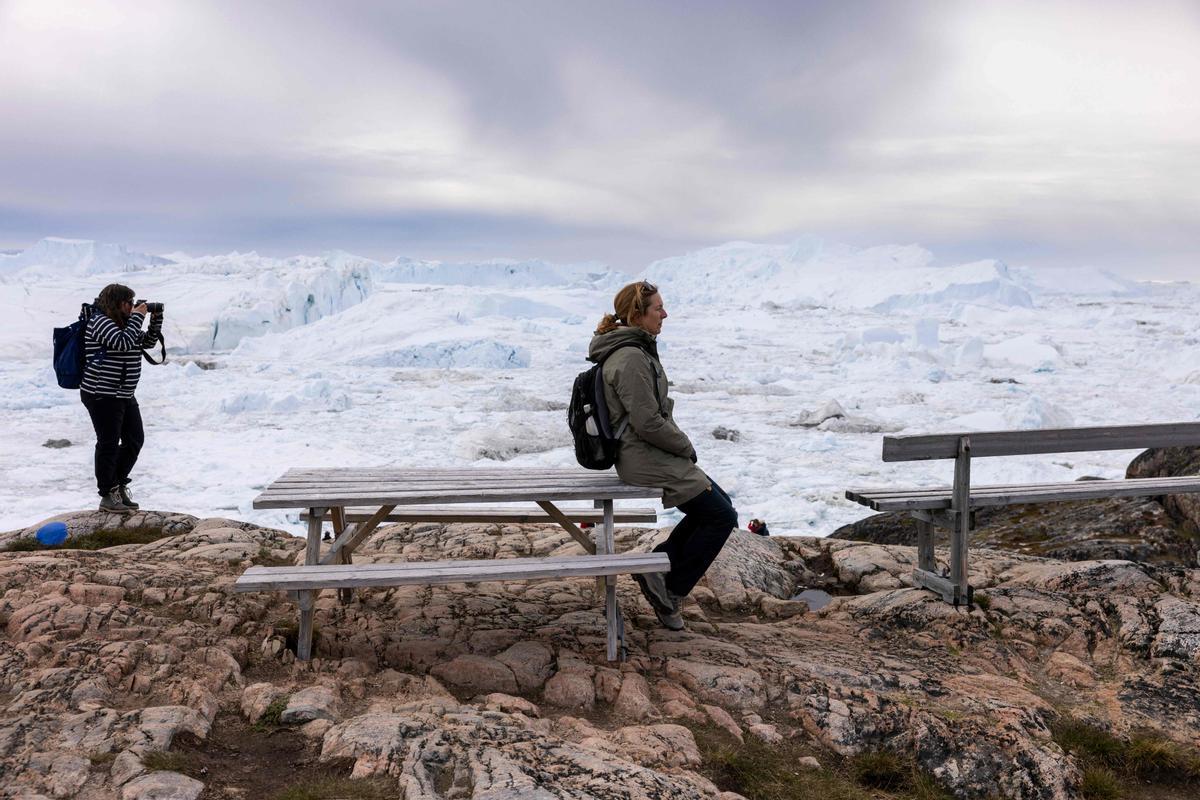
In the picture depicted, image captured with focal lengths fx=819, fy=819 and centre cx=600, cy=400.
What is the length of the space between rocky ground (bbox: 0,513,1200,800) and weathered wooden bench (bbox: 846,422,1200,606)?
30 cm

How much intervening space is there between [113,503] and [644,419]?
438cm

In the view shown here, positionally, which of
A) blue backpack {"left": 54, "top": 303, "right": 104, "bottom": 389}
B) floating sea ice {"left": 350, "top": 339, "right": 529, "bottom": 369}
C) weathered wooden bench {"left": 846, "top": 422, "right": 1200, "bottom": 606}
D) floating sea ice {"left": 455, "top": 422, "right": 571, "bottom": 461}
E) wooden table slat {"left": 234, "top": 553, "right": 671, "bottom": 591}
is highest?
floating sea ice {"left": 350, "top": 339, "right": 529, "bottom": 369}

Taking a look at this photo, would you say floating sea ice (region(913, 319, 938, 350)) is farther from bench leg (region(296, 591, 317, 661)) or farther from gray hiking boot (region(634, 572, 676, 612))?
bench leg (region(296, 591, 317, 661))

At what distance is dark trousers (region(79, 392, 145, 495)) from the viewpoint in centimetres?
528

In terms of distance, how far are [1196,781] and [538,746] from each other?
2.42m

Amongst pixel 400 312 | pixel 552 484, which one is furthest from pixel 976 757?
pixel 400 312

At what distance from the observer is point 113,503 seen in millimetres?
5785

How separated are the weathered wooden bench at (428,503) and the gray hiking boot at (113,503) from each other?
102 inches

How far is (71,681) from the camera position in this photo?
286cm

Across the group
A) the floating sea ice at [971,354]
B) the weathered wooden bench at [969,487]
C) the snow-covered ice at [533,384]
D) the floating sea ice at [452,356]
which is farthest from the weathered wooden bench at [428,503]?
the floating sea ice at [971,354]

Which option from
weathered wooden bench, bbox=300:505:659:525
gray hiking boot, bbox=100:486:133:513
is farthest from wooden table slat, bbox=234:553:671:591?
gray hiking boot, bbox=100:486:133:513

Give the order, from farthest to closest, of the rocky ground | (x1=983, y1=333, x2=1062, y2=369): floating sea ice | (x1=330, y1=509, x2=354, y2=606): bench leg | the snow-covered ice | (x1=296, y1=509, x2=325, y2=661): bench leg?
(x1=983, y1=333, x2=1062, y2=369): floating sea ice
the snow-covered ice
(x1=330, y1=509, x2=354, y2=606): bench leg
(x1=296, y1=509, x2=325, y2=661): bench leg
the rocky ground

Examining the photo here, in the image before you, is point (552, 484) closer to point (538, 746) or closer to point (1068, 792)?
point (538, 746)

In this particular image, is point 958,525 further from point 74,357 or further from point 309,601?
point 74,357
